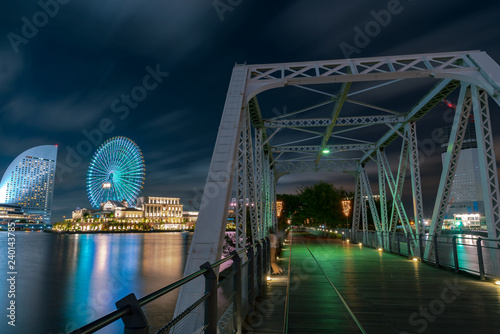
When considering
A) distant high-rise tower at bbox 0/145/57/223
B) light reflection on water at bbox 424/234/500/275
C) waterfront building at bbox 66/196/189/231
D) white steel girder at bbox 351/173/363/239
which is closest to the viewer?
light reflection on water at bbox 424/234/500/275

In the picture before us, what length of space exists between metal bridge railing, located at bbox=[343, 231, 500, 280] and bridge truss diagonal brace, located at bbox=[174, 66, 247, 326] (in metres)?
5.84

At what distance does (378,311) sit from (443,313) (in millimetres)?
981

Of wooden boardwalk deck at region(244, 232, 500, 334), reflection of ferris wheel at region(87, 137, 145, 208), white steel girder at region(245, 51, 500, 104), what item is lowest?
wooden boardwalk deck at region(244, 232, 500, 334)

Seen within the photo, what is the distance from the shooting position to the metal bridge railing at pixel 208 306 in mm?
1609

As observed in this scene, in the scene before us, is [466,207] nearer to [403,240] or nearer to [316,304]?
[403,240]

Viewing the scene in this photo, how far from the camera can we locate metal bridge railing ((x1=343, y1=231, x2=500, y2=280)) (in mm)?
7892

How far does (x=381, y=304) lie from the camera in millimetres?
5930

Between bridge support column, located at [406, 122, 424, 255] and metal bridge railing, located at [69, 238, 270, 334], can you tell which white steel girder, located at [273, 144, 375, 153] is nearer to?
bridge support column, located at [406, 122, 424, 255]

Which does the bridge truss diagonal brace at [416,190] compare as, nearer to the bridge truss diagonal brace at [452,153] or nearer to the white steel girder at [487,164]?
the bridge truss diagonal brace at [452,153]

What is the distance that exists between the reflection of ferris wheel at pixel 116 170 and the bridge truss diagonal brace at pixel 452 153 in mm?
72541

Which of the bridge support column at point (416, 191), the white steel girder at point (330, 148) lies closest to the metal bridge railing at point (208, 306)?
the bridge support column at point (416, 191)

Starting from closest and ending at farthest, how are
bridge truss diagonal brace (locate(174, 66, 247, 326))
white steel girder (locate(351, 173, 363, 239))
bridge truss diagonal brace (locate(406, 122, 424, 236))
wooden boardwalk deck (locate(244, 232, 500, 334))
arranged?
bridge truss diagonal brace (locate(174, 66, 247, 326)) → wooden boardwalk deck (locate(244, 232, 500, 334)) → bridge truss diagonal brace (locate(406, 122, 424, 236)) → white steel girder (locate(351, 173, 363, 239))

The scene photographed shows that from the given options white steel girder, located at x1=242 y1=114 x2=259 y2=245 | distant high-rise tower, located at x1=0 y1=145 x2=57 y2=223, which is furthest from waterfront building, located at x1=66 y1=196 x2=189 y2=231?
white steel girder, located at x1=242 y1=114 x2=259 y2=245

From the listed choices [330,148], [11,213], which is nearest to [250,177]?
[330,148]
